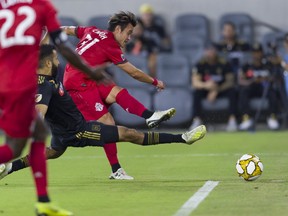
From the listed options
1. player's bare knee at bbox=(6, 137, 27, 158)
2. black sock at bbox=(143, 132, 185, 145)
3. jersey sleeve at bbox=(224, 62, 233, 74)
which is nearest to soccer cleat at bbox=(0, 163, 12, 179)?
black sock at bbox=(143, 132, 185, 145)

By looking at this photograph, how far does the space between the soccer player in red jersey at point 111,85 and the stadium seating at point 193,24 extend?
10.5 metres

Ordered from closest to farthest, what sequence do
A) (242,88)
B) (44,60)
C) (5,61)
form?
(5,61) < (44,60) < (242,88)

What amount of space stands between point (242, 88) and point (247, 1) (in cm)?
297

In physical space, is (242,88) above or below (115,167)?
below

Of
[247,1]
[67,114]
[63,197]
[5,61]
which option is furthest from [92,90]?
[247,1]

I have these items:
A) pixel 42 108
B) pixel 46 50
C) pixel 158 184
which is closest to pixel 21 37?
pixel 46 50

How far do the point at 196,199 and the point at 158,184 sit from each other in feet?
4.98

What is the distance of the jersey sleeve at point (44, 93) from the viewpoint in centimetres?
1076

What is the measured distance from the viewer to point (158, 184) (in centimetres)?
1085

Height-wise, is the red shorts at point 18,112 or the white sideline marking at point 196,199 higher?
the red shorts at point 18,112

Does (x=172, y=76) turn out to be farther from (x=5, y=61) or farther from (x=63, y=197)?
(x=5, y=61)

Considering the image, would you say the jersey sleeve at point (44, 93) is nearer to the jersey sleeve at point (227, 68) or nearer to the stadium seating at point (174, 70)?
the jersey sleeve at point (227, 68)

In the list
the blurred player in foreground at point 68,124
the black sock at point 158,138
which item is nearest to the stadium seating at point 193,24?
the black sock at point 158,138

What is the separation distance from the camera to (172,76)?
21516mm
